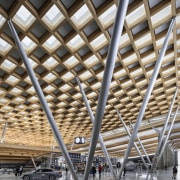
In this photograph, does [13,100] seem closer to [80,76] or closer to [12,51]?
[80,76]

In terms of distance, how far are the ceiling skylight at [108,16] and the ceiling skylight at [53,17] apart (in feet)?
9.18

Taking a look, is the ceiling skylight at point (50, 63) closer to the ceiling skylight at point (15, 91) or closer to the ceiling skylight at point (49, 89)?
the ceiling skylight at point (49, 89)

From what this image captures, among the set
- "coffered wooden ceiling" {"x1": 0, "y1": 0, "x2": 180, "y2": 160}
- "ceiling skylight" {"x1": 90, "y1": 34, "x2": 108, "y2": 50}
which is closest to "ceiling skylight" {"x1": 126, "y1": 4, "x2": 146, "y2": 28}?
"coffered wooden ceiling" {"x1": 0, "y1": 0, "x2": 180, "y2": 160}

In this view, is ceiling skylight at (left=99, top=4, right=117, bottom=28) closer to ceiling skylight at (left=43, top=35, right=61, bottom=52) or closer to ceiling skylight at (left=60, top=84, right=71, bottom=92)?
ceiling skylight at (left=43, top=35, right=61, bottom=52)

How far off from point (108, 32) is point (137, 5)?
11.6 feet

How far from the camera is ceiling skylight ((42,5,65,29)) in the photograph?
601 inches

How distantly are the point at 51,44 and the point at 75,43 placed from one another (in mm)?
2058

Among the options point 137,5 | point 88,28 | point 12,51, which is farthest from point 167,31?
point 12,51

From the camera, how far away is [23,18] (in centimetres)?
1590

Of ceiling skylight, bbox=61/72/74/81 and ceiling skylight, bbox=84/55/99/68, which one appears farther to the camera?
ceiling skylight, bbox=61/72/74/81

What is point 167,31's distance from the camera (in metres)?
18.2

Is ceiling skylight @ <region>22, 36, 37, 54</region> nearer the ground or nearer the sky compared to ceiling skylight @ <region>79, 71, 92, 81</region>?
nearer the sky

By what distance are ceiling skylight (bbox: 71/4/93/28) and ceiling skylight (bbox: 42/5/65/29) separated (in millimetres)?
927

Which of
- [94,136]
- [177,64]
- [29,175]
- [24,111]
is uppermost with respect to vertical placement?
[177,64]
